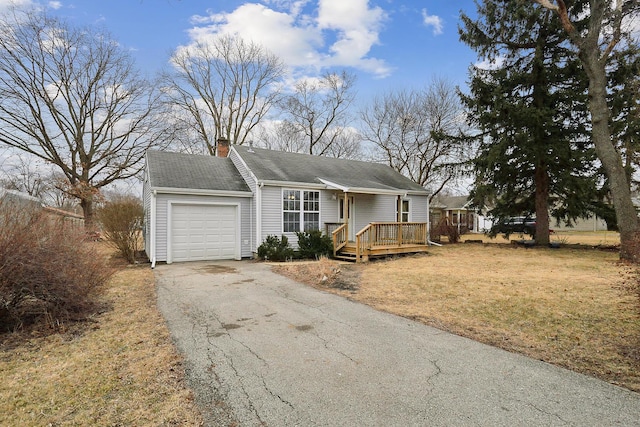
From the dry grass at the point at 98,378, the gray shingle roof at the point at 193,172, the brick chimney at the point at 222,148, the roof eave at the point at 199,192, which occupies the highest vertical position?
the brick chimney at the point at 222,148

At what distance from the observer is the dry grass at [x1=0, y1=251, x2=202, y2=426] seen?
2.69 metres

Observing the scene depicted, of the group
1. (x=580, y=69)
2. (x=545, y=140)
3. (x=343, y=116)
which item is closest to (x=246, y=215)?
(x=545, y=140)

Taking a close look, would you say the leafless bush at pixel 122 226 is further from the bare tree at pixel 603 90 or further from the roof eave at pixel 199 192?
the bare tree at pixel 603 90

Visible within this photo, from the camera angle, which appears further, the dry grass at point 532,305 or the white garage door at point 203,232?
the white garage door at point 203,232

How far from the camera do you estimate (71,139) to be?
68.6 ft

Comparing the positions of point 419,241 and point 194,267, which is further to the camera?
point 419,241

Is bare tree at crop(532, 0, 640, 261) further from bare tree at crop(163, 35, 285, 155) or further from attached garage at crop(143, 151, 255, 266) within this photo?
bare tree at crop(163, 35, 285, 155)

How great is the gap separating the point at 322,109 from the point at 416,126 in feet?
27.5

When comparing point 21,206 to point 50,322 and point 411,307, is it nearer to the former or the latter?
point 50,322

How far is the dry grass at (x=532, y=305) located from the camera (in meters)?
4.02

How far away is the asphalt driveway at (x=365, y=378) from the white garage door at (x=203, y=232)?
6.69 m

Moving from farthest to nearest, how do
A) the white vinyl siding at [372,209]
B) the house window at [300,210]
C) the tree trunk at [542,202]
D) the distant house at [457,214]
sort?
the distant house at [457,214] → the tree trunk at [542,202] → the white vinyl siding at [372,209] → the house window at [300,210]

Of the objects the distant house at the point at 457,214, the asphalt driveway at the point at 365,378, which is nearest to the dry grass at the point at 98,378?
the asphalt driveway at the point at 365,378

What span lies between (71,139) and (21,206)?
65.2 ft
